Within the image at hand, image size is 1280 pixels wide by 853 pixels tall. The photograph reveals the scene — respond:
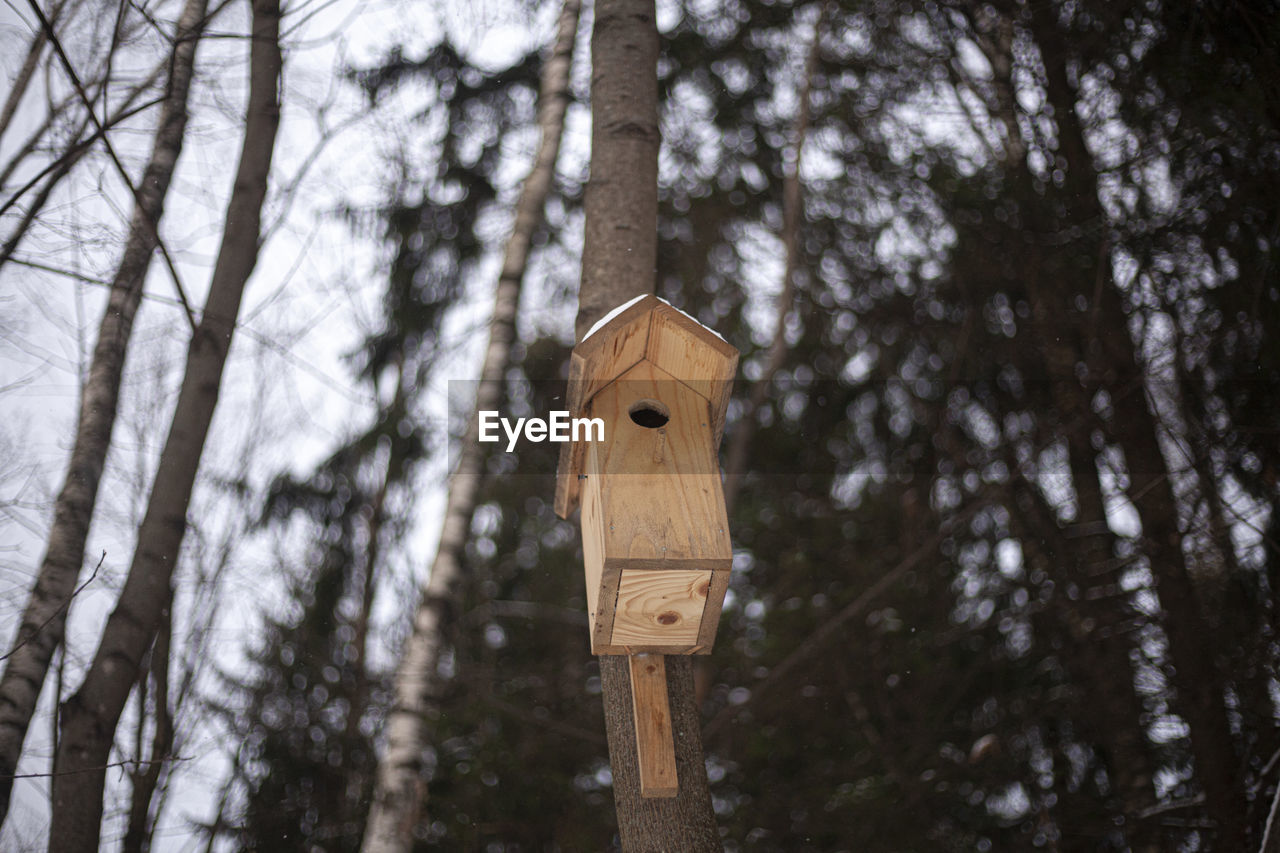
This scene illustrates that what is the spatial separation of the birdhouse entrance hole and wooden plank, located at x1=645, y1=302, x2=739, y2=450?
11cm

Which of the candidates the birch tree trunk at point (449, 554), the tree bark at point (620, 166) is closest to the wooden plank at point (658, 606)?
the tree bark at point (620, 166)

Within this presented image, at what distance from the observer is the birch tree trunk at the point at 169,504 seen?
2.76 m

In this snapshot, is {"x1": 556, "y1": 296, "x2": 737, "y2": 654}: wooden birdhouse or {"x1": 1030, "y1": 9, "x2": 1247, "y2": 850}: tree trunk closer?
{"x1": 556, "y1": 296, "x2": 737, "y2": 654}: wooden birdhouse

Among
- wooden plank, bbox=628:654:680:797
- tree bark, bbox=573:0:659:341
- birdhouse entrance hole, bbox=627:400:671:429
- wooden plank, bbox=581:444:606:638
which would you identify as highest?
tree bark, bbox=573:0:659:341

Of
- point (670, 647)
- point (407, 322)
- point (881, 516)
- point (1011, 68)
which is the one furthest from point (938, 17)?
point (670, 647)

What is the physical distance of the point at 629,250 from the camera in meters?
2.81

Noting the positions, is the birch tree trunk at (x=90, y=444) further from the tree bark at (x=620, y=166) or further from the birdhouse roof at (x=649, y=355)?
the birdhouse roof at (x=649, y=355)

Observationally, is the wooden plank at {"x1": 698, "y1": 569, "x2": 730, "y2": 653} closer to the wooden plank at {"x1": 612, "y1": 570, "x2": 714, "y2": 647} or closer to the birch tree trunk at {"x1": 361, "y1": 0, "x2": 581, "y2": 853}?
the wooden plank at {"x1": 612, "y1": 570, "x2": 714, "y2": 647}

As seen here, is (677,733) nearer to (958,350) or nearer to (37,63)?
(958,350)

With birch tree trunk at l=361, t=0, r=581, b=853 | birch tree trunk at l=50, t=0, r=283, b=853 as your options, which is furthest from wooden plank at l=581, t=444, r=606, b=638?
birch tree trunk at l=361, t=0, r=581, b=853

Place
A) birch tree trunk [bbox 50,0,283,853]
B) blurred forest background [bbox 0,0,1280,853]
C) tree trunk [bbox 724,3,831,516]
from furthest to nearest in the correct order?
tree trunk [bbox 724,3,831,516] → blurred forest background [bbox 0,0,1280,853] → birch tree trunk [bbox 50,0,283,853]

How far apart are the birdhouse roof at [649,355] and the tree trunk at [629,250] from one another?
0.41 meters

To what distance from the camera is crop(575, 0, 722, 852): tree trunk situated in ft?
6.89

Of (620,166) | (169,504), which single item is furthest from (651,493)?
(169,504)
